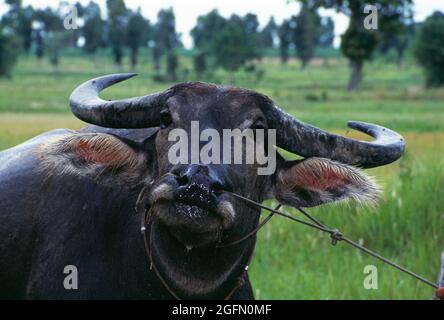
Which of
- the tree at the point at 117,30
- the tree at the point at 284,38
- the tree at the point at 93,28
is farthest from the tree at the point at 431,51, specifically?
the tree at the point at 284,38

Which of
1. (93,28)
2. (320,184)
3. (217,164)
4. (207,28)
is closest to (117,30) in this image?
(93,28)

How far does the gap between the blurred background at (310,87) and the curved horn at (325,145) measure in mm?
315

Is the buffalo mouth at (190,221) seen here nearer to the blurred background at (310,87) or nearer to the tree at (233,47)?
the blurred background at (310,87)

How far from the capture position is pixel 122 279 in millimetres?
3887

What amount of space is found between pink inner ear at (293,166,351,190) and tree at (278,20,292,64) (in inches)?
3783

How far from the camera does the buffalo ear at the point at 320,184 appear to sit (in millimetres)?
3625

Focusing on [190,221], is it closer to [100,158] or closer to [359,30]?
[100,158]

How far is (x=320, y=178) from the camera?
3.68 metres

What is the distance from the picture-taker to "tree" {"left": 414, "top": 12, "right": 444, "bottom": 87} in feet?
183

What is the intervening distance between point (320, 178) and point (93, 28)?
75.9 m

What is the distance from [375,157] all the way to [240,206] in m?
0.68

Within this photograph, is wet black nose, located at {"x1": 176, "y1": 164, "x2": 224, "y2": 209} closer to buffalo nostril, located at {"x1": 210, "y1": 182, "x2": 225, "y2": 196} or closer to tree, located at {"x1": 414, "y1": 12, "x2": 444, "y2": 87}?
buffalo nostril, located at {"x1": 210, "y1": 182, "x2": 225, "y2": 196}
